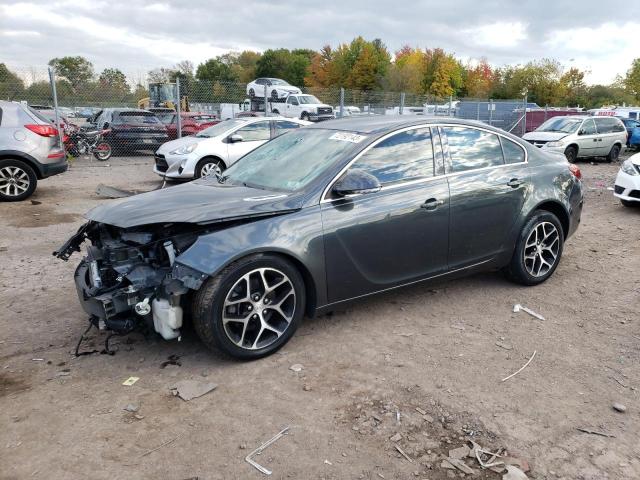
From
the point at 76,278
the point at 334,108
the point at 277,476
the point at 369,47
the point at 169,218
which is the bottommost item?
the point at 277,476

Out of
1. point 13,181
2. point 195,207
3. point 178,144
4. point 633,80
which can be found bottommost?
point 13,181

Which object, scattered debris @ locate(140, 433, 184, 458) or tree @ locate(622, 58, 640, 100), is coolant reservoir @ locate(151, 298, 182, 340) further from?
tree @ locate(622, 58, 640, 100)

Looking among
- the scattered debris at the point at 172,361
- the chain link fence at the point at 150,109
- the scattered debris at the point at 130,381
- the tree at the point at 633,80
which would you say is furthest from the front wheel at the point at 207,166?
the tree at the point at 633,80

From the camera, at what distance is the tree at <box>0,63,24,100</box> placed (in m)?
14.4

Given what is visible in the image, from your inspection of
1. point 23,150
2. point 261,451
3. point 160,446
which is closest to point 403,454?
point 261,451

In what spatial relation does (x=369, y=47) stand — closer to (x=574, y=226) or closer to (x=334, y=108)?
(x=334, y=108)

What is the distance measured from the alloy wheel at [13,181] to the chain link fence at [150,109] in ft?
18.3

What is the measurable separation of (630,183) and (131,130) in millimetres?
14440

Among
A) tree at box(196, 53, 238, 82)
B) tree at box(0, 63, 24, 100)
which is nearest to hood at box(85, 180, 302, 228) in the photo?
tree at box(0, 63, 24, 100)

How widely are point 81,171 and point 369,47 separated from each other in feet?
210

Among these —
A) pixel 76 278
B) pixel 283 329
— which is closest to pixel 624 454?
pixel 283 329

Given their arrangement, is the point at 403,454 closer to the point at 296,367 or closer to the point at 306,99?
the point at 296,367

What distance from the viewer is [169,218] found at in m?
3.52

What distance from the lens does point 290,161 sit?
14.4 ft
